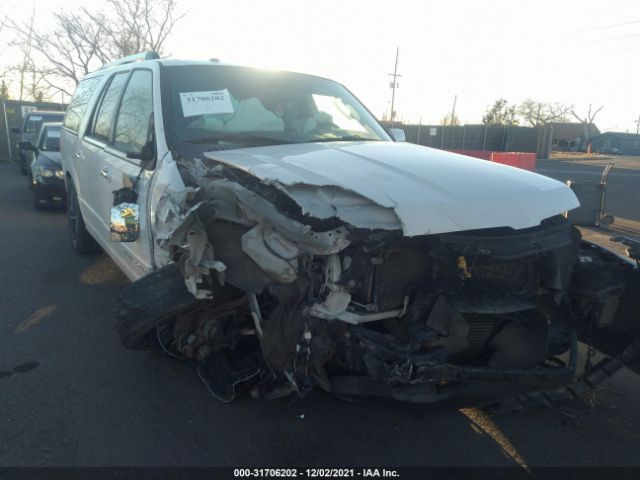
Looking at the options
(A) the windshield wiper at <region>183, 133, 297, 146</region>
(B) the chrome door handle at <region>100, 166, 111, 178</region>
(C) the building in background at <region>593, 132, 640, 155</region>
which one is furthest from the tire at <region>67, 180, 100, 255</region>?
(C) the building in background at <region>593, 132, 640, 155</region>

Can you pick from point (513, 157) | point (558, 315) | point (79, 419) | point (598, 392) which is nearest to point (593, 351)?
point (598, 392)

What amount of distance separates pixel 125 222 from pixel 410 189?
1.98 meters

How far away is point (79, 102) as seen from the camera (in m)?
6.07

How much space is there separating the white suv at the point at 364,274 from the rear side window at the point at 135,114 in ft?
1.43

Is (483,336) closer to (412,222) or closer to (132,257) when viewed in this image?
(412,222)

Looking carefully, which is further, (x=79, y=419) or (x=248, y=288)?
(x=79, y=419)

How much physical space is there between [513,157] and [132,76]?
12.6 meters

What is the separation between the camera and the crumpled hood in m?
2.32

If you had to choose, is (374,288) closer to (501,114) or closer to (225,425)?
(225,425)

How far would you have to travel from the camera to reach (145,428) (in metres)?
2.85

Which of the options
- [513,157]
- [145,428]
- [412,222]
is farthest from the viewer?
[513,157]

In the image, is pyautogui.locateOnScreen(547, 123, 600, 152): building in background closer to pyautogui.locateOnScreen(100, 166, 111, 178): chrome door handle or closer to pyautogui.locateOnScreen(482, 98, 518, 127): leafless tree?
pyautogui.locateOnScreen(482, 98, 518, 127): leafless tree

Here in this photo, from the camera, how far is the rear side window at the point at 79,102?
222 inches

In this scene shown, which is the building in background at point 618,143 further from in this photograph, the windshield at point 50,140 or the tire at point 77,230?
the tire at point 77,230
